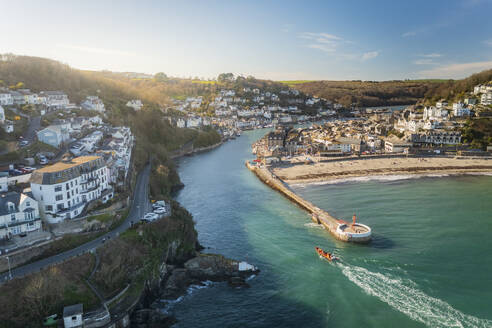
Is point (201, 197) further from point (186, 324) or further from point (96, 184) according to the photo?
point (186, 324)

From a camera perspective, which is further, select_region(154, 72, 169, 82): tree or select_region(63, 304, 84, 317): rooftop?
select_region(154, 72, 169, 82): tree

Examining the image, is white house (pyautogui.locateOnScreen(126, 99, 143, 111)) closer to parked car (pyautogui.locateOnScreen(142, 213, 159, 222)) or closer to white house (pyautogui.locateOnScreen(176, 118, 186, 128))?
white house (pyautogui.locateOnScreen(176, 118, 186, 128))

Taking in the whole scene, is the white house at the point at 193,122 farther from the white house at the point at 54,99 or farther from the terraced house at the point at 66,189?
the terraced house at the point at 66,189

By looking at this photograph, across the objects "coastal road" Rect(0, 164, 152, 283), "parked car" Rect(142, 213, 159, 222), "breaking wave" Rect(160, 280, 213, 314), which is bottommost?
"breaking wave" Rect(160, 280, 213, 314)

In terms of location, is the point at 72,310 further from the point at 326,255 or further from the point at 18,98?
the point at 18,98

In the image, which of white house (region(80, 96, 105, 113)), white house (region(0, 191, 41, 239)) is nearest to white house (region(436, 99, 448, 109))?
white house (region(80, 96, 105, 113))

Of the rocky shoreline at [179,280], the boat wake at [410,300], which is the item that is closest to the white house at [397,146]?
the boat wake at [410,300]

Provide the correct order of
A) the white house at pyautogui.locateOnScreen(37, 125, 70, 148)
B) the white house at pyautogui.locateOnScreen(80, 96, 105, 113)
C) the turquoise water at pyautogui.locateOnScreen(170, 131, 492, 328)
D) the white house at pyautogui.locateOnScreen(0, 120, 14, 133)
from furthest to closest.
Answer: the white house at pyautogui.locateOnScreen(80, 96, 105, 113), the white house at pyautogui.locateOnScreen(37, 125, 70, 148), the white house at pyautogui.locateOnScreen(0, 120, 14, 133), the turquoise water at pyautogui.locateOnScreen(170, 131, 492, 328)
